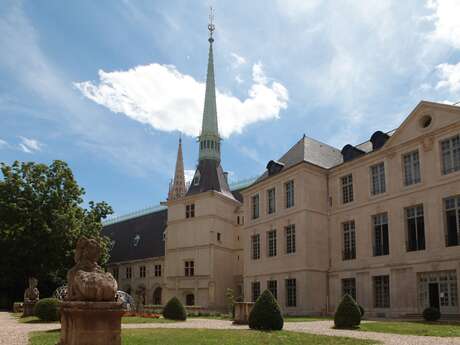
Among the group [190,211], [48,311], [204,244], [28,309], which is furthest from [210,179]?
[48,311]

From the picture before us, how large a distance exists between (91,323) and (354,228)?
80.6 ft

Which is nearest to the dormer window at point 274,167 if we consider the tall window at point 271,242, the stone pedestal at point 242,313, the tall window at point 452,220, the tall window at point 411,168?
the tall window at point 271,242

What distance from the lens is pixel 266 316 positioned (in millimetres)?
17469

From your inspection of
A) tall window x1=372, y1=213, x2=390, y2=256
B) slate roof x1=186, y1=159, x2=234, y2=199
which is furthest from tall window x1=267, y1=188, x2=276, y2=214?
slate roof x1=186, y1=159, x2=234, y2=199

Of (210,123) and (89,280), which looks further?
(210,123)

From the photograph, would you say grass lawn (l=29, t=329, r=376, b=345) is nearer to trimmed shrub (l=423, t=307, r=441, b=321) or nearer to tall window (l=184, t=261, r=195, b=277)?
trimmed shrub (l=423, t=307, r=441, b=321)

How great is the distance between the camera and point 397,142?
91.5 feet

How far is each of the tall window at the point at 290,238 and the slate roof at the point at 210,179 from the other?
622 inches

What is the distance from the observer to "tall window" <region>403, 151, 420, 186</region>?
26.8 metres

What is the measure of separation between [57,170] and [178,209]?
12344 mm

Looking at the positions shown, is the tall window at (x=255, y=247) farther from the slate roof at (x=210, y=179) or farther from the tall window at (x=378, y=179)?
the slate roof at (x=210, y=179)

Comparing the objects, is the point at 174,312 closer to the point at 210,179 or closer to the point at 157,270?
the point at 210,179

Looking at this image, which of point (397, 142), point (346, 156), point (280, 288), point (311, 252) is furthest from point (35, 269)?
point (397, 142)

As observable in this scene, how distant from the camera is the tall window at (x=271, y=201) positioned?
3462 centimetres
